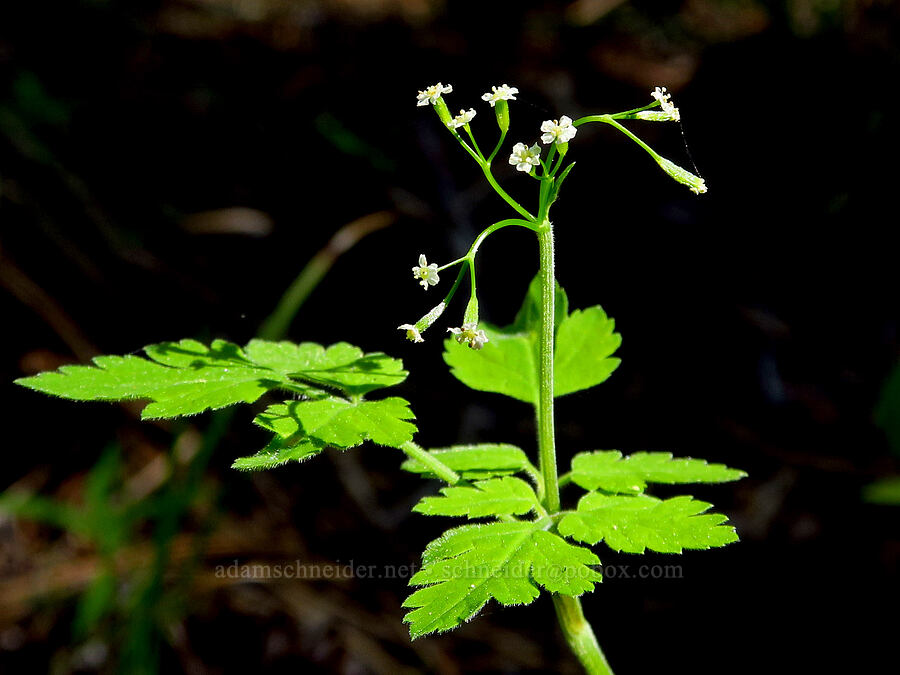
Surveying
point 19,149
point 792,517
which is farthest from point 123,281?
point 792,517

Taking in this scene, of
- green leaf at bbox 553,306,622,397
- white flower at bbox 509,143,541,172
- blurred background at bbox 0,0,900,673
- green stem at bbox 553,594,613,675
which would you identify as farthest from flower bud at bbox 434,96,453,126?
blurred background at bbox 0,0,900,673

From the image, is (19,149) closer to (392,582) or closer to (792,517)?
(392,582)

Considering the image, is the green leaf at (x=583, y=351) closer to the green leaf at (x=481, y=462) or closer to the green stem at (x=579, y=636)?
the green leaf at (x=481, y=462)

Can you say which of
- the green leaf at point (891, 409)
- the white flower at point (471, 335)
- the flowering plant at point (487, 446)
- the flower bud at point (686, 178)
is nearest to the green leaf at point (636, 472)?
the flowering plant at point (487, 446)

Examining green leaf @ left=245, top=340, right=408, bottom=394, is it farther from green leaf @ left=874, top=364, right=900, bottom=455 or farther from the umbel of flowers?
green leaf @ left=874, top=364, right=900, bottom=455

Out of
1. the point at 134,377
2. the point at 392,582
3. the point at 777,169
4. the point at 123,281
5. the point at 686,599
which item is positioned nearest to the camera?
the point at 134,377

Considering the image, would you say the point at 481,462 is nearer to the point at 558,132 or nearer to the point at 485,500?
the point at 485,500
